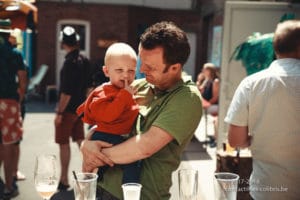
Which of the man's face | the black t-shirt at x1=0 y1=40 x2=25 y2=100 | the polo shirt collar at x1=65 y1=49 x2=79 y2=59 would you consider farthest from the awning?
the man's face

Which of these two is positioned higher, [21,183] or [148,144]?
[148,144]

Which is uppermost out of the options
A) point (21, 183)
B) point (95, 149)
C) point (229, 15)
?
point (229, 15)

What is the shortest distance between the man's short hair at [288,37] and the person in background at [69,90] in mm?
2900

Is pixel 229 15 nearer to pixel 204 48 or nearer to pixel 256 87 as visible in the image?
pixel 256 87

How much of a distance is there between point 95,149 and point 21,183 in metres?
3.67

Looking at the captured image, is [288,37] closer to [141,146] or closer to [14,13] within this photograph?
[141,146]

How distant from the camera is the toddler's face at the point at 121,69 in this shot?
197 centimetres

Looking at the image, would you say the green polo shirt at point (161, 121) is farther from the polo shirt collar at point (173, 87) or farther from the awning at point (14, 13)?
the awning at point (14, 13)

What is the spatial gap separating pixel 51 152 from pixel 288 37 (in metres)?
5.33

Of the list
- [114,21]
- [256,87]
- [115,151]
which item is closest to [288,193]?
[256,87]

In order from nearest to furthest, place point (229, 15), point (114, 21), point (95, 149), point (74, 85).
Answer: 1. point (95, 149)
2. point (74, 85)
3. point (229, 15)
4. point (114, 21)

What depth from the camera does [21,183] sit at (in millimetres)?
5336

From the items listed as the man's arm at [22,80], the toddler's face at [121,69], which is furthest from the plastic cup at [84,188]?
the man's arm at [22,80]

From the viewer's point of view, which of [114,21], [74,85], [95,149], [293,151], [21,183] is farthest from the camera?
[114,21]
